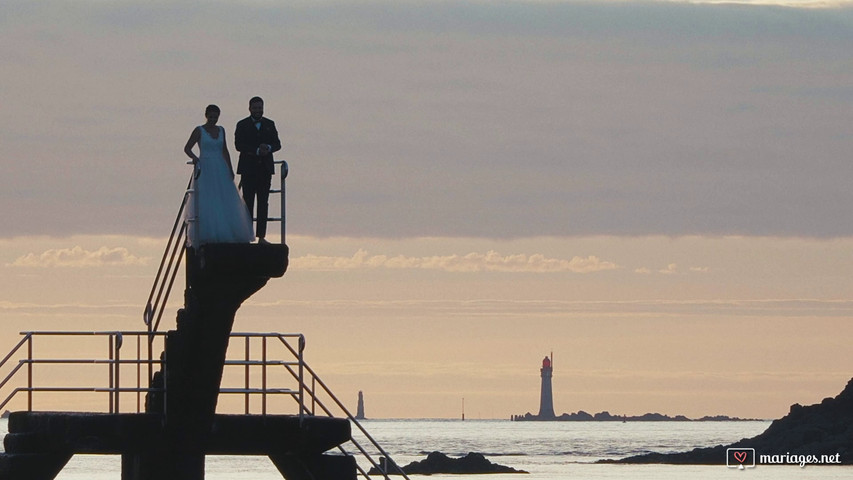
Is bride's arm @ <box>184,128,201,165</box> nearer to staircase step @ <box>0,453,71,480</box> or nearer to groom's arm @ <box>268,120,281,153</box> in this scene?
groom's arm @ <box>268,120,281,153</box>

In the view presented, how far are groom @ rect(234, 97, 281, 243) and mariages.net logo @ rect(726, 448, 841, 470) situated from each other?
102 meters

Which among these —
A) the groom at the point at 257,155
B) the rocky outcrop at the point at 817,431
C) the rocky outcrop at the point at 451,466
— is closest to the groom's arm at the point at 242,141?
the groom at the point at 257,155

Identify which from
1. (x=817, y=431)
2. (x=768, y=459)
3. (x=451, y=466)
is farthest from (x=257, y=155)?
(x=768, y=459)

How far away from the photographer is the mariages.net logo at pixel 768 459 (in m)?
122

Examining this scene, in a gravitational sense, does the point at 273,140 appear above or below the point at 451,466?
above

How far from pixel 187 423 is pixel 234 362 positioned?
111cm

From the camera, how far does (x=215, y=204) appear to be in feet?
75.5

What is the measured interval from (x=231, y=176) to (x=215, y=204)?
0.53 meters

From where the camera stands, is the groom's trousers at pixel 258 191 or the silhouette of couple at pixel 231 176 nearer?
the silhouette of couple at pixel 231 176

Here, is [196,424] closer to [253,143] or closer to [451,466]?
[253,143]

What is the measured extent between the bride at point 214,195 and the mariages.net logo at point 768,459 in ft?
336

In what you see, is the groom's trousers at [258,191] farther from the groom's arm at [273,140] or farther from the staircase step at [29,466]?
the staircase step at [29,466]

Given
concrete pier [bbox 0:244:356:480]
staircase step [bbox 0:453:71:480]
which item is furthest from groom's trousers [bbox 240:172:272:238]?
staircase step [bbox 0:453:71:480]

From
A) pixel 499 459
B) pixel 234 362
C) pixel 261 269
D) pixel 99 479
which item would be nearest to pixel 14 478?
pixel 234 362
